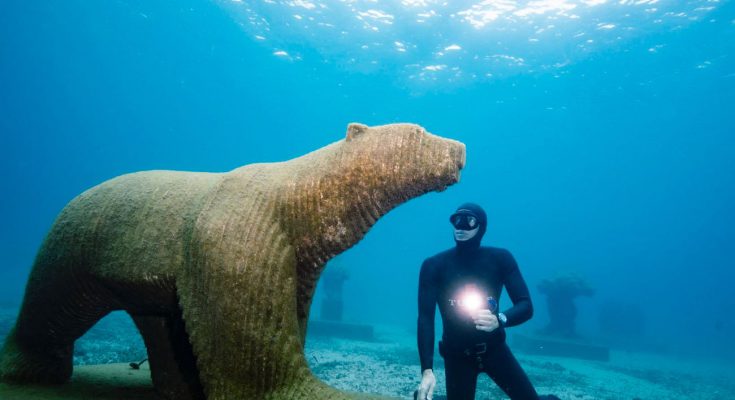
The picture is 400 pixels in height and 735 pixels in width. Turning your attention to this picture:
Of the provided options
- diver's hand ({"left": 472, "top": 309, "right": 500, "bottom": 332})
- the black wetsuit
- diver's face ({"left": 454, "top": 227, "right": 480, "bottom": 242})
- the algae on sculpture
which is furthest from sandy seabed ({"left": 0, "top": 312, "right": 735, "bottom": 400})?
diver's face ({"left": 454, "top": 227, "right": 480, "bottom": 242})

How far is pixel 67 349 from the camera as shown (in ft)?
10.7

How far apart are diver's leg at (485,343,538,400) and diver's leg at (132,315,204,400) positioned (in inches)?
126

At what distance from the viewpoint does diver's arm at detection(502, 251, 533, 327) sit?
416cm

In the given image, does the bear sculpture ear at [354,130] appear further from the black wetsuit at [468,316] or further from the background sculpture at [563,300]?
the background sculpture at [563,300]

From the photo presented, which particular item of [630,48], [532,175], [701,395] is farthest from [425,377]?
[532,175]

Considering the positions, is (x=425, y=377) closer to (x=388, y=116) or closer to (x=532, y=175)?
(x=388, y=116)

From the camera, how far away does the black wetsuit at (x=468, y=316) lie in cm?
428

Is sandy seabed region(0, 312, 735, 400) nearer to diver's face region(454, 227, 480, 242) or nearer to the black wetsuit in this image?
the black wetsuit

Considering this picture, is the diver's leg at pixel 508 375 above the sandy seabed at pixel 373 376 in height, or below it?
above

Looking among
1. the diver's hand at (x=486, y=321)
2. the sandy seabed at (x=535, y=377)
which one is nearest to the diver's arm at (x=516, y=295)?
the diver's hand at (x=486, y=321)

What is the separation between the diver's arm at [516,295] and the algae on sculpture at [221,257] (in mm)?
2350

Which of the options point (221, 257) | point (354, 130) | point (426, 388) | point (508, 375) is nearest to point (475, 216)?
point (508, 375)

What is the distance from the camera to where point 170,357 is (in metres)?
2.99

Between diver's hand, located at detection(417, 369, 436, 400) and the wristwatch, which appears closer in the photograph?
diver's hand, located at detection(417, 369, 436, 400)
